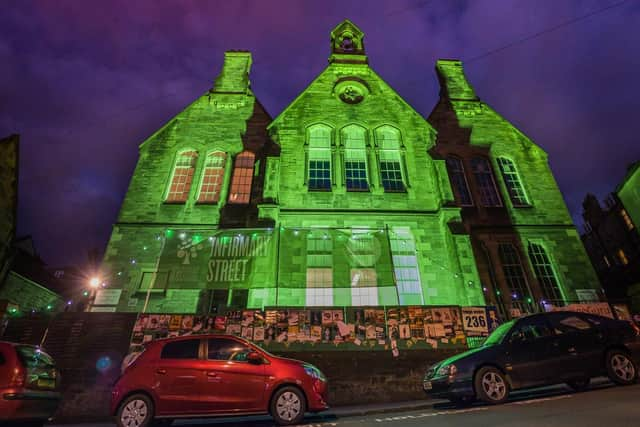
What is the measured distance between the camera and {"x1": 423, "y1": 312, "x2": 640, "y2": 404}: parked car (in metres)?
5.73

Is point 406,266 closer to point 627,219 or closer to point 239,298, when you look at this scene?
point 239,298

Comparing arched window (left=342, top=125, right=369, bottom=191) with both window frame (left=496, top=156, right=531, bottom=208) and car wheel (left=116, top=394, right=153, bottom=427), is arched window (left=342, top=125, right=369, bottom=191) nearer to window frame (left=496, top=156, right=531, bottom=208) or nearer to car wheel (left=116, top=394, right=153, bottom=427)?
window frame (left=496, top=156, right=531, bottom=208)

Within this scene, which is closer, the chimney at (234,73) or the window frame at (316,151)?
the window frame at (316,151)

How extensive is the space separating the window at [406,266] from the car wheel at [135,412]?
922cm

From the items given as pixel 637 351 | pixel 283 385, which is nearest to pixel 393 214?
pixel 637 351

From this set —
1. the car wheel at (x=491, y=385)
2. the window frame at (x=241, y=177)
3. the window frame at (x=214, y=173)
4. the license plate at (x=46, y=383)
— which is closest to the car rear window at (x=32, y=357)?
the license plate at (x=46, y=383)

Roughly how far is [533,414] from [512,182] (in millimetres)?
14620

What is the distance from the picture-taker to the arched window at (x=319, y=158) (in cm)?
1436

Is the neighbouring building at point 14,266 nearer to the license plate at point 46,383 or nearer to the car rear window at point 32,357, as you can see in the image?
the car rear window at point 32,357

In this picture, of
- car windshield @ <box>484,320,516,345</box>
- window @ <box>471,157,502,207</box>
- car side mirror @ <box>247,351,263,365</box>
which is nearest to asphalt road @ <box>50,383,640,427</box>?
car windshield @ <box>484,320,516,345</box>

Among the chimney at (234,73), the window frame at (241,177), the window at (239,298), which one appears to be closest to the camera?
the window at (239,298)

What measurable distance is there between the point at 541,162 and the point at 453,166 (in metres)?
5.06

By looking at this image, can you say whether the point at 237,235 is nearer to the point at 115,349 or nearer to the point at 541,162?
the point at 115,349

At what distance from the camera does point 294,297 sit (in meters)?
11.5
